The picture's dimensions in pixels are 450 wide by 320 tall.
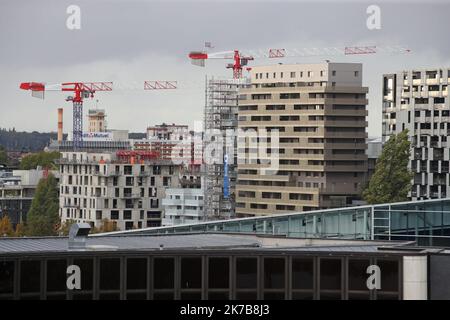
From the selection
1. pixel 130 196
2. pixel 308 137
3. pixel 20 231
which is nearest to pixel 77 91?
pixel 130 196

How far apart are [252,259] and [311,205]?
151 ft

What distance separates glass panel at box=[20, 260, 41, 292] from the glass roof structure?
7201mm

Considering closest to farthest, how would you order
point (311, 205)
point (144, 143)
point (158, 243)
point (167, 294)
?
point (167, 294), point (158, 243), point (311, 205), point (144, 143)

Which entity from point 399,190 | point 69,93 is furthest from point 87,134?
point 399,190

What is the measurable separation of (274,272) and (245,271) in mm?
250

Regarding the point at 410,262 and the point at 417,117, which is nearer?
the point at 410,262

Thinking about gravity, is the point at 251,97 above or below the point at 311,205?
above

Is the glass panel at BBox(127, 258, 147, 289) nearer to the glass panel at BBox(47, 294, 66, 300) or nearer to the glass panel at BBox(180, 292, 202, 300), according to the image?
the glass panel at BBox(180, 292, 202, 300)

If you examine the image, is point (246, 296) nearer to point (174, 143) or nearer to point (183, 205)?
point (183, 205)

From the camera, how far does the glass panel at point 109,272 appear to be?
45.4 ft

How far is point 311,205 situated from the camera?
6003 cm

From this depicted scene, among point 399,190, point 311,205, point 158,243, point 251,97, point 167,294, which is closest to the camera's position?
point 167,294

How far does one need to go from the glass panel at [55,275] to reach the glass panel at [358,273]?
2426mm
